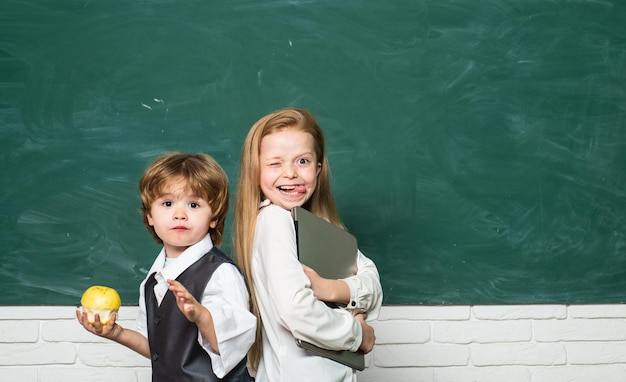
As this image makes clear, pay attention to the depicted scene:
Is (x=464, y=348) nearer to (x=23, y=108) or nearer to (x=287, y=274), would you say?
(x=287, y=274)

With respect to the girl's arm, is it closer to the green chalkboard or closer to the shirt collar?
the shirt collar

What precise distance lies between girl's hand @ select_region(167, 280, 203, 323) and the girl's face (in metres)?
0.43

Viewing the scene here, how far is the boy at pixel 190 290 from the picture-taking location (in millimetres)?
1982

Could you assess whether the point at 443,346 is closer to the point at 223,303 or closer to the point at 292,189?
the point at 292,189

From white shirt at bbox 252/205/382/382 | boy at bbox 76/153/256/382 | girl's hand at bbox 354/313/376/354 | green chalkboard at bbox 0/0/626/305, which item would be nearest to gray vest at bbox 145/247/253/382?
boy at bbox 76/153/256/382

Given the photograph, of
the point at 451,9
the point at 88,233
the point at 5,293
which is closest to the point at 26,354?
the point at 5,293

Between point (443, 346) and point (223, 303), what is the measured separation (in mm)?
1382

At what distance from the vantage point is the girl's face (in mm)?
2193

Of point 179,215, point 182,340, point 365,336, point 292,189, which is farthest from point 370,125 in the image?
point 182,340

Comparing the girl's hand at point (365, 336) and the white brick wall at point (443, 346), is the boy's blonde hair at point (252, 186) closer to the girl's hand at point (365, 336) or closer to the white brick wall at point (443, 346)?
the girl's hand at point (365, 336)

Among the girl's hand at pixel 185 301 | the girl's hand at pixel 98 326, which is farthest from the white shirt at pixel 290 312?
the girl's hand at pixel 98 326

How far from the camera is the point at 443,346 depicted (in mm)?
3160

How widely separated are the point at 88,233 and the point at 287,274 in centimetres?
124

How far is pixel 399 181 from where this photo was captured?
123 inches
